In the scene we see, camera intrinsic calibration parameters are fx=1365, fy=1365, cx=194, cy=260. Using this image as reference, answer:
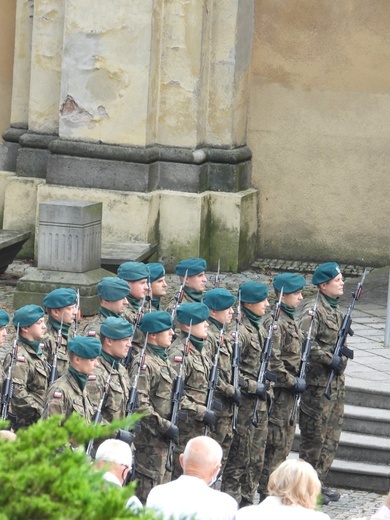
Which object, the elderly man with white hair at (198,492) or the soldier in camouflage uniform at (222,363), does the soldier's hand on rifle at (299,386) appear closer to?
the soldier in camouflage uniform at (222,363)

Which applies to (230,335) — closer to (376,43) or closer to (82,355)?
(82,355)

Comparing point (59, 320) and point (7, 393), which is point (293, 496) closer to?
point (7, 393)

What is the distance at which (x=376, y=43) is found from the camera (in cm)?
1603

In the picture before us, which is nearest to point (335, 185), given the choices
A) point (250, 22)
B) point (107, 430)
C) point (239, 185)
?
point (239, 185)

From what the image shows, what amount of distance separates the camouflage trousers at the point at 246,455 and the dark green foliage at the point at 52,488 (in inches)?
208

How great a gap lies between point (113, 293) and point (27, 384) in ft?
3.65

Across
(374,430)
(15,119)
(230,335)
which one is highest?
(15,119)

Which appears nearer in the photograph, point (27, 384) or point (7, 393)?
point (7, 393)

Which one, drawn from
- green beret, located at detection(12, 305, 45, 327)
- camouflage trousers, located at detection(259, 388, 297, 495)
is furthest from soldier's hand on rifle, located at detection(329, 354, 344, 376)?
green beret, located at detection(12, 305, 45, 327)

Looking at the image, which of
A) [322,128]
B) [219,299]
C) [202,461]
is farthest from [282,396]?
[322,128]

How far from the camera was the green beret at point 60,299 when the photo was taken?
9.12 meters

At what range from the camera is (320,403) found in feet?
32.9

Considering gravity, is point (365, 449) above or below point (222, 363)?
below

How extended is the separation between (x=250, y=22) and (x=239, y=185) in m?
1.96
